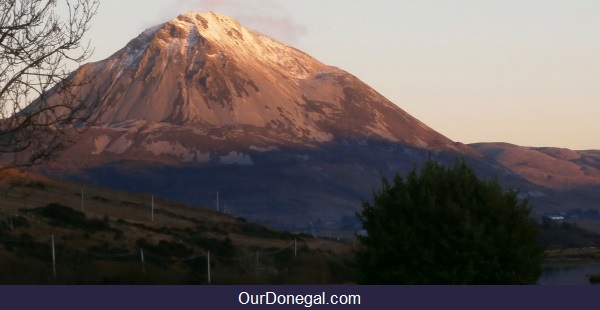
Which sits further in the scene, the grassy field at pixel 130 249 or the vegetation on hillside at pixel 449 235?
the grassy field at pixel 130 249

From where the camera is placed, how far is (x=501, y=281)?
30.3 meters

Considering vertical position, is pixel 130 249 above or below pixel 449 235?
below

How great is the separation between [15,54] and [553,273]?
1958 inches

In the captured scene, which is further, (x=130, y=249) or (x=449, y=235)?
(x=130, y=249)

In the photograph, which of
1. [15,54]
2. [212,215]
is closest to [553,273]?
[212,215]

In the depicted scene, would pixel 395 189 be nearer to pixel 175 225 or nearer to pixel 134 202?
pixel 175 225

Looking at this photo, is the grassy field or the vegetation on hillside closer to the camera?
the vegetation on hillside

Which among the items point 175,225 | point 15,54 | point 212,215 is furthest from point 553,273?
point 15,54

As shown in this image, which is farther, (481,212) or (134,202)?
(134,202)
